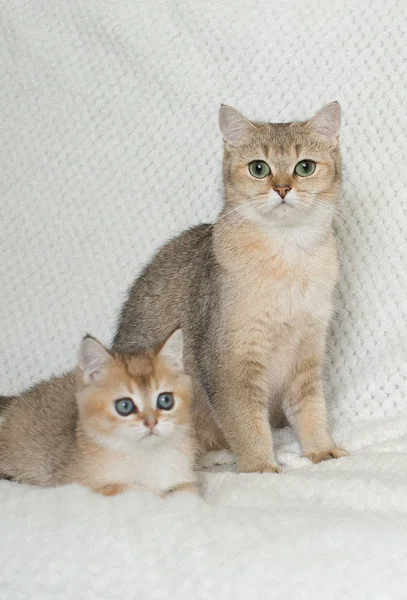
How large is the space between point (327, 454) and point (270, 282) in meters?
0.35

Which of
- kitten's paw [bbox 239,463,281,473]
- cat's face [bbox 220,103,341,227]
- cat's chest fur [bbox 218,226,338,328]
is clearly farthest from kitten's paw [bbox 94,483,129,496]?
cat's face [bbox 220,103,341,227]

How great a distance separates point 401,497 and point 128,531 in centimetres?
45

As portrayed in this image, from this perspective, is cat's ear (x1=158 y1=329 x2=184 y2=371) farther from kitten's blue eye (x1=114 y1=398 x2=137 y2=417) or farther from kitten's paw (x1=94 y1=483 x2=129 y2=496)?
kitten's paw (x1=94 y1=483 x2=129 y2=496)

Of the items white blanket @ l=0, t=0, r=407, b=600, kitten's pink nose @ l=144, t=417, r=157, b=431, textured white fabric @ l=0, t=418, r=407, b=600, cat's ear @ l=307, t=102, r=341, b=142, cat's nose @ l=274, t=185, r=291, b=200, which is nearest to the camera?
textured white fabric @ l=0, t=418, r=407, b=600

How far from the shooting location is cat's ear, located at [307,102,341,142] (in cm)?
202

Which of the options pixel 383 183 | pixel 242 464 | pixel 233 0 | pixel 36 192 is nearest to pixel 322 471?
pixel 242 464

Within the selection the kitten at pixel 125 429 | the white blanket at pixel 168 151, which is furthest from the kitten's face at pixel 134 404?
the white blanket at pixel 168 151

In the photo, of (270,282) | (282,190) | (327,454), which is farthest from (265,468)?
(282,190)

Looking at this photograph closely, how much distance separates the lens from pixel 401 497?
1.66 meters

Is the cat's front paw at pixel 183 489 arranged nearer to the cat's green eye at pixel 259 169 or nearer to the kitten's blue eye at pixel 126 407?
the kitten's blue eye at pixel 126 407

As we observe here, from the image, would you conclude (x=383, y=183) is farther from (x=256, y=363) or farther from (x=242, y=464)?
(x=242, y=464)

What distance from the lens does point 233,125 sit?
205 cm

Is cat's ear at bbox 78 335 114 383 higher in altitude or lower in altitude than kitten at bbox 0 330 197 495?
higher

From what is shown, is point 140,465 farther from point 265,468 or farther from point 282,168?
point 282,168
